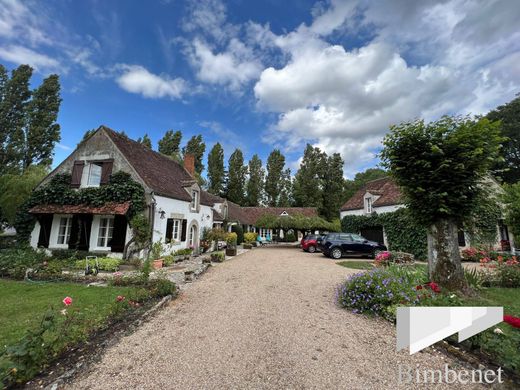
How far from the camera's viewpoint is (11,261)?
965cm

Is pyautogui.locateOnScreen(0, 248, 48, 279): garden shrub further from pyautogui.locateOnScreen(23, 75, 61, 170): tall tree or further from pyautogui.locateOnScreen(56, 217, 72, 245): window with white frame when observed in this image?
pyautogui.locateOnScreen(23, 75, 61, 170): tall tree

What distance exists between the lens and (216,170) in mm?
42875

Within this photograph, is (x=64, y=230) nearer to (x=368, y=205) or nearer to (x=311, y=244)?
(x=311, y=244)

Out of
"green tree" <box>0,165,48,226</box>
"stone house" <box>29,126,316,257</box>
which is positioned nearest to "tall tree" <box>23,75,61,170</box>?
"green tree" <box>0,165,48,226</box>

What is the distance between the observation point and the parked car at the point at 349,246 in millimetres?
15562

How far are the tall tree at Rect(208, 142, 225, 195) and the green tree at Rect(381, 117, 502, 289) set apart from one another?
3771 centimetres

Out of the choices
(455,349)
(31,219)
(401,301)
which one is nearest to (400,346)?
(455,349)

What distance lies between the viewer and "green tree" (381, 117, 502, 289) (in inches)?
252

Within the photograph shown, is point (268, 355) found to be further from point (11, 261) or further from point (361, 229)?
point (361, 229)

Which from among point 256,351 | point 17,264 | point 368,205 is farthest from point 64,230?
→ point 368,205

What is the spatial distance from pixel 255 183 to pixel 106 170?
32817 millimetres

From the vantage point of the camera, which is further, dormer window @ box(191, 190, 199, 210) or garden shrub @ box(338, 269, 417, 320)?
dormer window @ box(191, 190, 199, 210)

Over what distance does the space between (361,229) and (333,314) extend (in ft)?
56.4

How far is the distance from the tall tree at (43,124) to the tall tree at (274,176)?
103 feet
